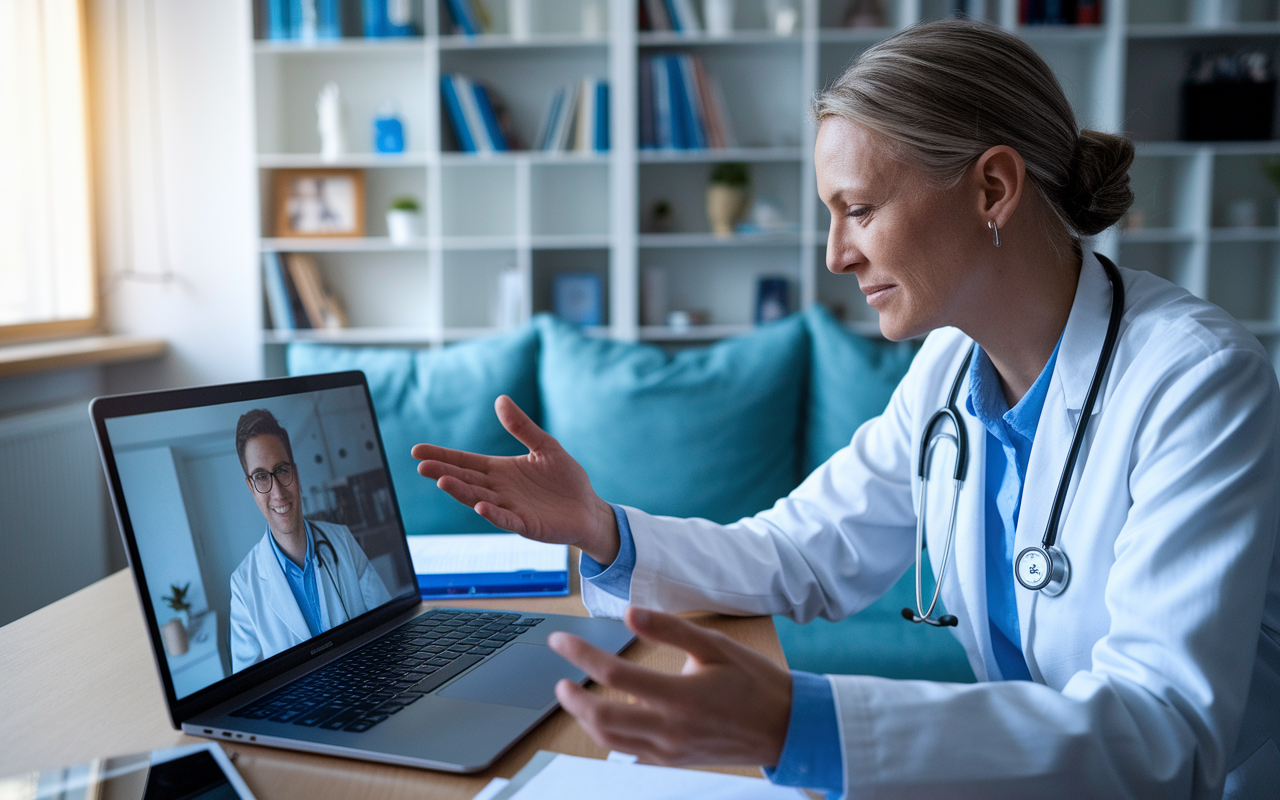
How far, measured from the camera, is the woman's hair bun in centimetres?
101

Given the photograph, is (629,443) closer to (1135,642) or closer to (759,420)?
(759,420)

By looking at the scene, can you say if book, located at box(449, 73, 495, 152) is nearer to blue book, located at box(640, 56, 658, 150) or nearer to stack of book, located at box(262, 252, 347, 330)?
blue book, located at box(640, 56, 658, 150)

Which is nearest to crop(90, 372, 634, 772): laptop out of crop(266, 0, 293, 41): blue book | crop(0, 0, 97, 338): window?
crop(0, 0, 97, 338): window

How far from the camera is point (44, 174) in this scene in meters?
3.05

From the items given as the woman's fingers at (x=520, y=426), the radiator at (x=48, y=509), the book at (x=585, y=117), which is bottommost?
the radiator at (x=48, y=509)

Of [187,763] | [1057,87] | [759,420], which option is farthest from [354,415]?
[759,420]

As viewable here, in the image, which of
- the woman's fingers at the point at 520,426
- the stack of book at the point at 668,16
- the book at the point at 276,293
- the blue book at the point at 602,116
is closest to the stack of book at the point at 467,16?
the blue book at the point at 602,116

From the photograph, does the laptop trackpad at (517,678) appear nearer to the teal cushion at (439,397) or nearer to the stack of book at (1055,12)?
the teal cushion at (439,397)

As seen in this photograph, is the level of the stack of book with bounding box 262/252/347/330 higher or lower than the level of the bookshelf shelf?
lower

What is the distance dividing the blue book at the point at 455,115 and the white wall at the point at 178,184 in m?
0.69

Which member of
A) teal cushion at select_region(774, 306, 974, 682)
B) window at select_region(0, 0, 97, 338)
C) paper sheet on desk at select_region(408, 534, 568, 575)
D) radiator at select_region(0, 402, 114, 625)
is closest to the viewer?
paper sheet on desk at select_region(408, 534, 568, 575)

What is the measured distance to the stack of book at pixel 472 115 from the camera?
327 cm

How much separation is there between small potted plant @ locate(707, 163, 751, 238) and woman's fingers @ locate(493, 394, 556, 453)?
2418 millimetres

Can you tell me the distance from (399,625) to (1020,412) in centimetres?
72
